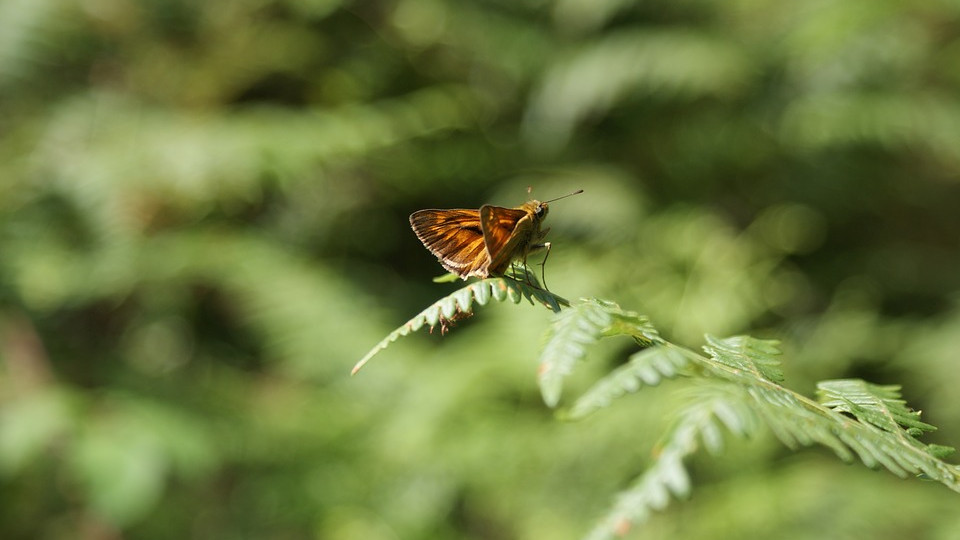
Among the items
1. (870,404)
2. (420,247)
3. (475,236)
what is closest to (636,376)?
(870,404)

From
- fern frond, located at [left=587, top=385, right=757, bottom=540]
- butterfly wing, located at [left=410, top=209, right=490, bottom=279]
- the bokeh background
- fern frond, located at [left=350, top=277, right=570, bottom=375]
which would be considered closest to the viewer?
fern frond, located at [left=587, top=385, right=757, bottom=540]

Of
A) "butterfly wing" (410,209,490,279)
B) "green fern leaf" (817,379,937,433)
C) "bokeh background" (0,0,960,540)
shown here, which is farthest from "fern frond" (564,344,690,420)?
"bokeh background" (0,0,960,540)

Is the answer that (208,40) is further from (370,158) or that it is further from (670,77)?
(670,77)

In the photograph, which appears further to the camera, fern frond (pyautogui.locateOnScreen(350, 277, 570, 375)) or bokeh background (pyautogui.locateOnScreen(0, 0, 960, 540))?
bokeh background (pyautogui.locateOnScreen(0, 0, 960, 540))

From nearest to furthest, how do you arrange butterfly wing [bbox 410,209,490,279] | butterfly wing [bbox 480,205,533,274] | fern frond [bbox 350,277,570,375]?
fern frond [bbox 350,277,570,375] → butterfly wing [bbox 480,205,533,274] → butterfly wing [bbox 410,209,490,279]

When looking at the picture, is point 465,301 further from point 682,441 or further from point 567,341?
point 682,441

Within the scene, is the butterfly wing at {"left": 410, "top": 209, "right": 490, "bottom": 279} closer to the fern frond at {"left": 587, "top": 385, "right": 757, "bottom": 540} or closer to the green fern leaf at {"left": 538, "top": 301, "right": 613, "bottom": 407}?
the green fern leaf at {"left": 538, "top": 301, "right": 613, "bottom": 407}

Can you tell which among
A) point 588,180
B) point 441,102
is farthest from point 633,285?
point 441,102

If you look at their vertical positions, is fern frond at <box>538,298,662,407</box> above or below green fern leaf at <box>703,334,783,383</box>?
above
